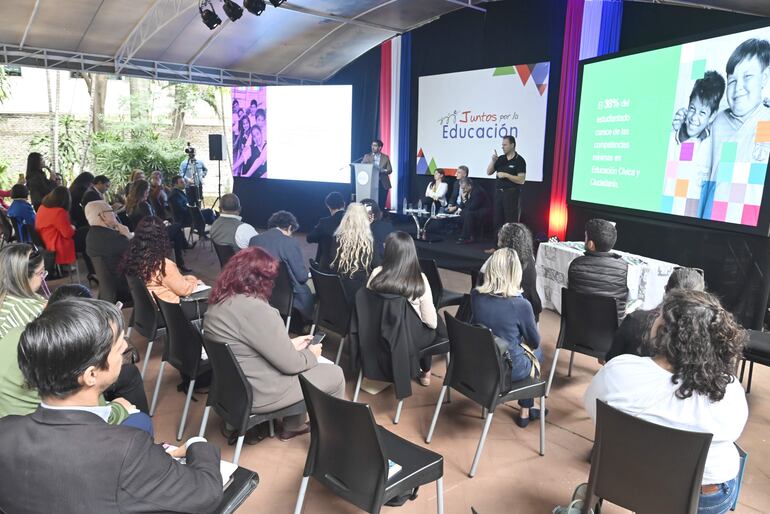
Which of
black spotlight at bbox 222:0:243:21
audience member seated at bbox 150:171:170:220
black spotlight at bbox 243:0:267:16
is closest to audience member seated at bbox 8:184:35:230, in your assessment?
audience member seated at bbox 150:171:170:220

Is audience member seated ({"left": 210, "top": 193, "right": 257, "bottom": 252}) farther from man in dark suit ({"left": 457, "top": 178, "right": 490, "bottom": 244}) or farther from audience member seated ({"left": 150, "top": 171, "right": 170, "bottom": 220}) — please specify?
man in dark suit ({"left": 457, "top": 178, "right": 490, "bottom": 244})

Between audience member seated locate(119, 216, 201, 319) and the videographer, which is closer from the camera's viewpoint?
audience member seated locate(119, 216, 201, 319)

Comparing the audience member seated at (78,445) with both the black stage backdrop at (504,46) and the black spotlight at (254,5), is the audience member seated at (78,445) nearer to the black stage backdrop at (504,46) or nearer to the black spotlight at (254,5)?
the black spotlight at (254,5)

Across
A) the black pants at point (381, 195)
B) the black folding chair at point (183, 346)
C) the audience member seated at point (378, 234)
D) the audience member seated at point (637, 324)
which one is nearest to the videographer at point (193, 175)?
the black pants at point (381, 195)

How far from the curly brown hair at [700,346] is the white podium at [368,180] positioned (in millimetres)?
7617

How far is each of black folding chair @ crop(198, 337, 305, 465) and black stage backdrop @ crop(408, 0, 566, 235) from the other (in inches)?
259

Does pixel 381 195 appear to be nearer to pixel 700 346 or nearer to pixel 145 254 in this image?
pixel 145 254

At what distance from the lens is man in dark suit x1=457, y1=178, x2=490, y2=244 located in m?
8.52

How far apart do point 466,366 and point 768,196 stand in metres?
3.29

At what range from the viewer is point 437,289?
4328 millimetres

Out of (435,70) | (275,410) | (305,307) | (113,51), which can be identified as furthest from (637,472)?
(113,51)

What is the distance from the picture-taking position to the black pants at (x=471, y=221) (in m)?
8.52

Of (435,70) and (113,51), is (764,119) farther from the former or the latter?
(113,51)

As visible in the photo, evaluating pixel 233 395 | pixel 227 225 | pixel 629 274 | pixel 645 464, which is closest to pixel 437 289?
pixel 629 274
